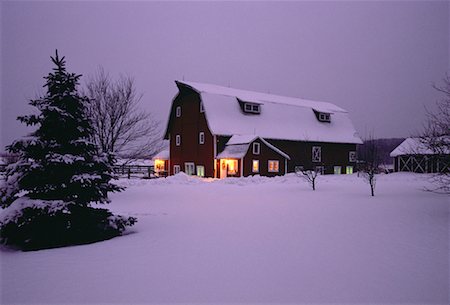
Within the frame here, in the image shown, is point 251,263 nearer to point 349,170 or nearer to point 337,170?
point 337,170

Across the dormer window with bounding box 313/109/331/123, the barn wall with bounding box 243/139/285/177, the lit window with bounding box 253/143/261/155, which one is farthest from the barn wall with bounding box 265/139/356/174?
the lit window with bounding box 253/143/261/155

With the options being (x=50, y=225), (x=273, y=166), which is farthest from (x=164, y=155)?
(x=50, y=225)

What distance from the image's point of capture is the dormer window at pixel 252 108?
3470cm

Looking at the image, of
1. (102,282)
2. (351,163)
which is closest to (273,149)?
(351,163)

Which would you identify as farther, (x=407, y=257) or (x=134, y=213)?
(x=134, y=213)

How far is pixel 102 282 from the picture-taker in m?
5.40

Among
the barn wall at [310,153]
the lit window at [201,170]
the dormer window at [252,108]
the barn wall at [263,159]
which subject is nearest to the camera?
the barn wall at [263,159]

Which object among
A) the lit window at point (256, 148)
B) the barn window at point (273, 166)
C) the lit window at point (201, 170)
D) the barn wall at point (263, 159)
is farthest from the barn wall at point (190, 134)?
the barn window at point (273, 166)

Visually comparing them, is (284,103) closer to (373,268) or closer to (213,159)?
(213,159)

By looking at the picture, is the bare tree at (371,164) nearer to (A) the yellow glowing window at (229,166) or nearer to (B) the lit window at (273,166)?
(B) the lit window at (273,166)

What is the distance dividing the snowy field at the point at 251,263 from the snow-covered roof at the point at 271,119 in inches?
879

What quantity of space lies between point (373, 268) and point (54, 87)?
375 inches

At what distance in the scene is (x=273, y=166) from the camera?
32250 mm

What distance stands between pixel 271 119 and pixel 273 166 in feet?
21.5
